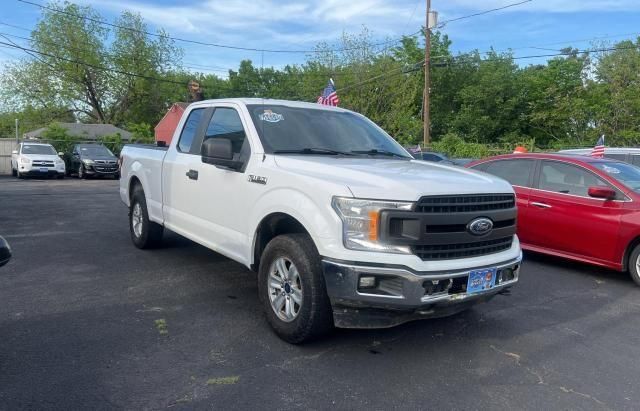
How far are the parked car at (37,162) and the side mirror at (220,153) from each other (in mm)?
20128

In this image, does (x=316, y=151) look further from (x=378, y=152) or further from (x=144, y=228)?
(x=144, y=228)

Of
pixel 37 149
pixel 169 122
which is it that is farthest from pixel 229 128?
pixel 169 122

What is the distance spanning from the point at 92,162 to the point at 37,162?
2132 mm

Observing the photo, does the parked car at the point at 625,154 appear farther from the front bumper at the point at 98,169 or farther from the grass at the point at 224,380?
the front bumper at the point at 98,169

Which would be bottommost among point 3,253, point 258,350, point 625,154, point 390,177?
point 258,350

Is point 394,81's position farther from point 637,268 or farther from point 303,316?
point 303,316

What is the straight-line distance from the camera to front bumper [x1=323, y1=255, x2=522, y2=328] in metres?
3.71

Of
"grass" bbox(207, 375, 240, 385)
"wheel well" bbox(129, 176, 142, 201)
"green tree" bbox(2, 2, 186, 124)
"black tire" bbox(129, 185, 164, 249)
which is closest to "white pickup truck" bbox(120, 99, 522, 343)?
"grass" bbox(207, 375, 240, 385)

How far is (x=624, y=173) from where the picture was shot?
720cm

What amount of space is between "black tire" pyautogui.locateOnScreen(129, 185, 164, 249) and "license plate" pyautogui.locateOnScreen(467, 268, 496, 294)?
4.61 m

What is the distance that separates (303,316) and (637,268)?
4.62 m

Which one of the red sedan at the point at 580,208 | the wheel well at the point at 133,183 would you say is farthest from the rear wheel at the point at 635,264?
the wheel well at the point at 133,183

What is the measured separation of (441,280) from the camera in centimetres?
381

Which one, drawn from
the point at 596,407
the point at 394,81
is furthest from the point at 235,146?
the point at 394,81
